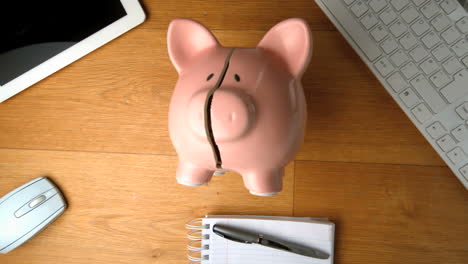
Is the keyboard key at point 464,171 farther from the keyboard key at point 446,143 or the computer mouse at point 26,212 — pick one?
the computer mouse at point 26,212

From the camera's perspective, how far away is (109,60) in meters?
0.60

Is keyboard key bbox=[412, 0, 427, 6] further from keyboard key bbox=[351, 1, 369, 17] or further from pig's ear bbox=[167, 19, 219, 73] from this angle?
pig's ear bbox=[167, 19, 219, 73]

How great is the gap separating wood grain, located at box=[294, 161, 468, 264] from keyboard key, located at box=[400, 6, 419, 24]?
232 mm

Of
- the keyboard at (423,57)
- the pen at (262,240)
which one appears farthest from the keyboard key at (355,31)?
the pen at (262,240)

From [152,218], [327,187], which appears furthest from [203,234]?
[327,187]

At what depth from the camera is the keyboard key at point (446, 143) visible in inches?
20.3

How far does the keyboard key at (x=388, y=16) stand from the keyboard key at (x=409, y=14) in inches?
0.5

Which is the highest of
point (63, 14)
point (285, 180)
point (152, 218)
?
point (63, 14)

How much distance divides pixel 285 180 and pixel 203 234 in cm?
17

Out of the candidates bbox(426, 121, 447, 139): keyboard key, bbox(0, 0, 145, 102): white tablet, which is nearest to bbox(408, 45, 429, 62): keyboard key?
bbox(426, 121, 447, 139): keyboard key

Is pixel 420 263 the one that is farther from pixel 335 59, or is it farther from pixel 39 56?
pixel 39 56

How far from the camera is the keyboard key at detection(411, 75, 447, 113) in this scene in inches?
20.2

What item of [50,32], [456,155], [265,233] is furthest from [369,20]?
[50,32]

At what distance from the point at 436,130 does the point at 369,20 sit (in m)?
0.20
